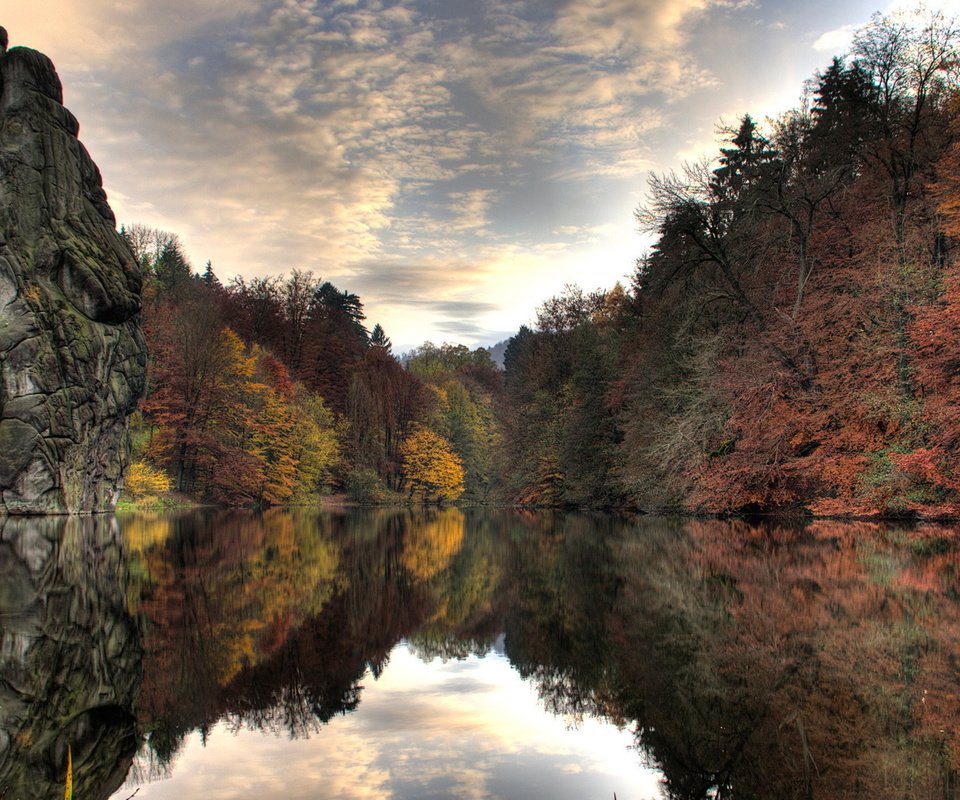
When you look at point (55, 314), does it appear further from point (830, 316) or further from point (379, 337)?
point (379, 337)

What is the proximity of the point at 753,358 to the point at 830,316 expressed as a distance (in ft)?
9.73

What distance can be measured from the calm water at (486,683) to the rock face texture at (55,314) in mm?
19876

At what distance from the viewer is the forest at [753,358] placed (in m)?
23.3

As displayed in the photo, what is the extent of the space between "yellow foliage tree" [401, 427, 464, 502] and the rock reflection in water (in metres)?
57.9

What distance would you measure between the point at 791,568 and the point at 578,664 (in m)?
7.63

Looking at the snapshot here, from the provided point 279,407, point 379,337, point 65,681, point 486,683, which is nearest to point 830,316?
point 486,683

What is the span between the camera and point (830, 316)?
2595cm

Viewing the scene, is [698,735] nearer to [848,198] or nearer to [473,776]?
[473,776]

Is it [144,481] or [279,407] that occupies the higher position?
[279,407]

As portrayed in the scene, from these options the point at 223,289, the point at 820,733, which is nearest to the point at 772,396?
the point at 820,733

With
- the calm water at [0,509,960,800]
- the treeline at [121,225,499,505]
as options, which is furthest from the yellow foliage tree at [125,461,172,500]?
the calm water at [0,509,960,800]

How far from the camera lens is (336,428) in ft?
229

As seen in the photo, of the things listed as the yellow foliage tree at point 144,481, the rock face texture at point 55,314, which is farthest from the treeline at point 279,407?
the rock face texture at point 55,314

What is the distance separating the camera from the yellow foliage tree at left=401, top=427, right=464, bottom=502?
7144cm
